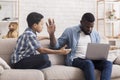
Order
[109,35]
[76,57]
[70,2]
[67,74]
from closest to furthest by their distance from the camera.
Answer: [67,74] → [76,57] → [70,2] → [109,35]

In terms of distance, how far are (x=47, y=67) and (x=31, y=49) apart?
282 millimetres

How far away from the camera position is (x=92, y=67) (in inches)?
117

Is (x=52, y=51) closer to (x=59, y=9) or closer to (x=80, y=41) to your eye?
(x=80, y=41)

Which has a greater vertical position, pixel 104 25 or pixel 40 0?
pixel 40 0

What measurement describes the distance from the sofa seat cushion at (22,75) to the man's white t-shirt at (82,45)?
0.69 meters

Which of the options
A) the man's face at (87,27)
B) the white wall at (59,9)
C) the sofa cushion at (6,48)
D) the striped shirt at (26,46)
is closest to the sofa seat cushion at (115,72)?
the man's face at (87,27)

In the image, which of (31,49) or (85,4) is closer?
(31,49)

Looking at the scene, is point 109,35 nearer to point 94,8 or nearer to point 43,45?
point 94,8

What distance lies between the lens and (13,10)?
4.86 meters

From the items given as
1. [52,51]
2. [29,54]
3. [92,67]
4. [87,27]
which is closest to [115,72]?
[92,67]

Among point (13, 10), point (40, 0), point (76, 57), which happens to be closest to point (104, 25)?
point (40, 0)

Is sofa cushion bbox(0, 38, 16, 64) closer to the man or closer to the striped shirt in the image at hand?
Answer: the striped shirt

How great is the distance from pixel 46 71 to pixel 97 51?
63cm

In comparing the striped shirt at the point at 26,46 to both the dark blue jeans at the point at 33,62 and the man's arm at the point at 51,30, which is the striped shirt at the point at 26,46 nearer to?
the dark blue jeans at the point at 33,62
